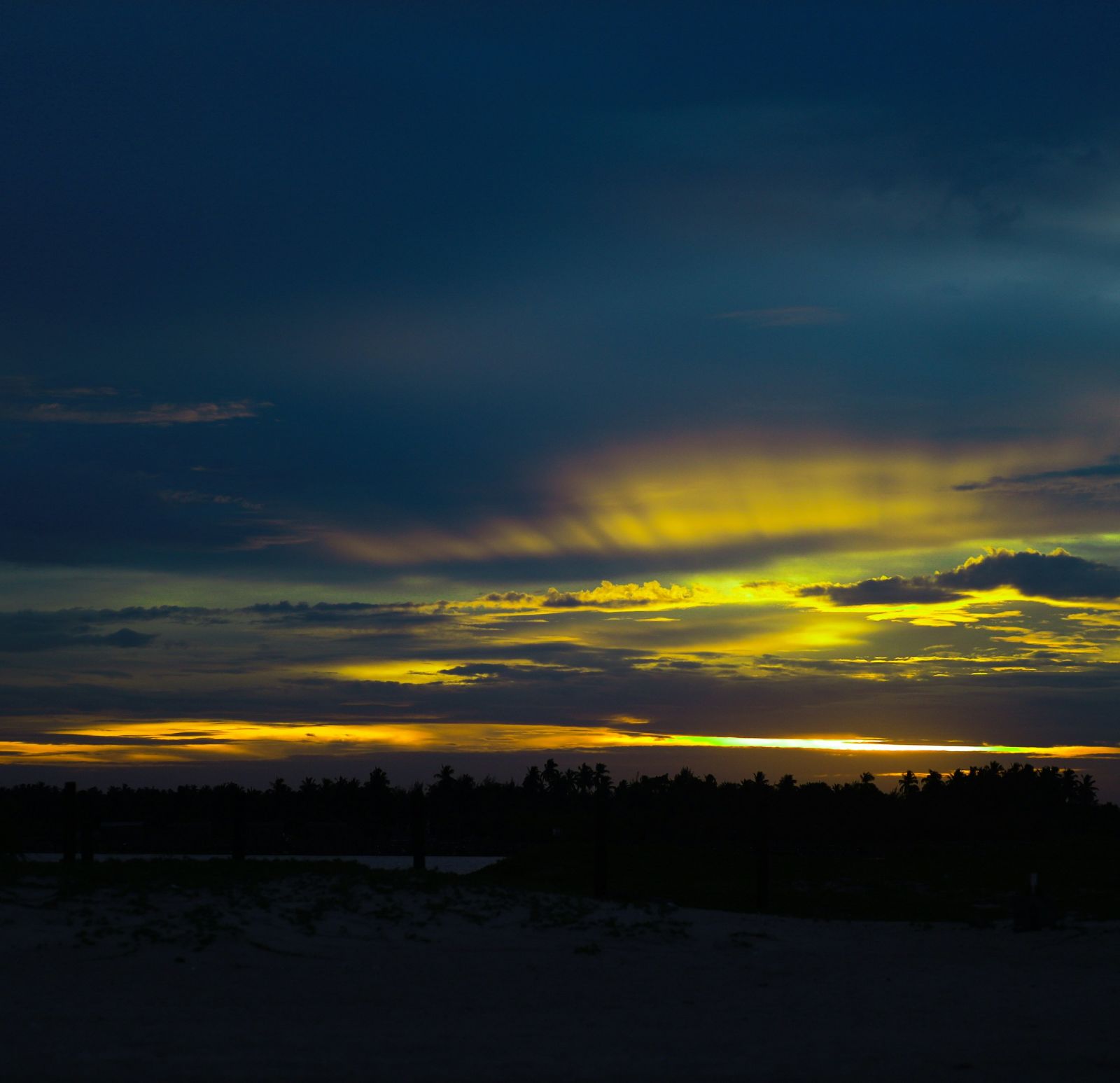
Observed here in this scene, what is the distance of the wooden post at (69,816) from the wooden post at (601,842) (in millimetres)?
9850

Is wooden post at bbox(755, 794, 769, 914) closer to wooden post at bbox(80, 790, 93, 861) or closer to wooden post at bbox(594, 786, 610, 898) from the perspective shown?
wooden post at bbox(594, 786, 610, 898)

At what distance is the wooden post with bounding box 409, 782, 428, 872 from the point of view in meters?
22.1

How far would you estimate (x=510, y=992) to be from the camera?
1370cm

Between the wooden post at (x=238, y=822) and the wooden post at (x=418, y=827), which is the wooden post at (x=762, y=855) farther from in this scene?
the wooden post at (x=238, y=822)

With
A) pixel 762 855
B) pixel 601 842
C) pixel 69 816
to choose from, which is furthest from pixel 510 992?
pixel 69 816

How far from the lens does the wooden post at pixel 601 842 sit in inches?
839

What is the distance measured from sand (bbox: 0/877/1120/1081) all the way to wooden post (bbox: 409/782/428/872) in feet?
9.28

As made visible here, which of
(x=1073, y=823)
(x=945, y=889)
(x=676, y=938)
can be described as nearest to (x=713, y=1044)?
(x=676, y=938)

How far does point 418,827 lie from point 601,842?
3.78 metres

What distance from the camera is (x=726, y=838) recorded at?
2633 inches

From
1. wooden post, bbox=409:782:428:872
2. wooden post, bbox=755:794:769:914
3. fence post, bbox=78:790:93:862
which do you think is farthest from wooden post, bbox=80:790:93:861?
wooden post, bbox=755:794:769:914

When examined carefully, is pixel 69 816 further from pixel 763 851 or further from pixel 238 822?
pixel 763 851

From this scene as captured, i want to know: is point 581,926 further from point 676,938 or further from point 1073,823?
point 1073,823

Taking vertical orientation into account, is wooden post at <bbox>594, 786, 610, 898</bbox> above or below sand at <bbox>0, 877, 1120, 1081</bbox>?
above
